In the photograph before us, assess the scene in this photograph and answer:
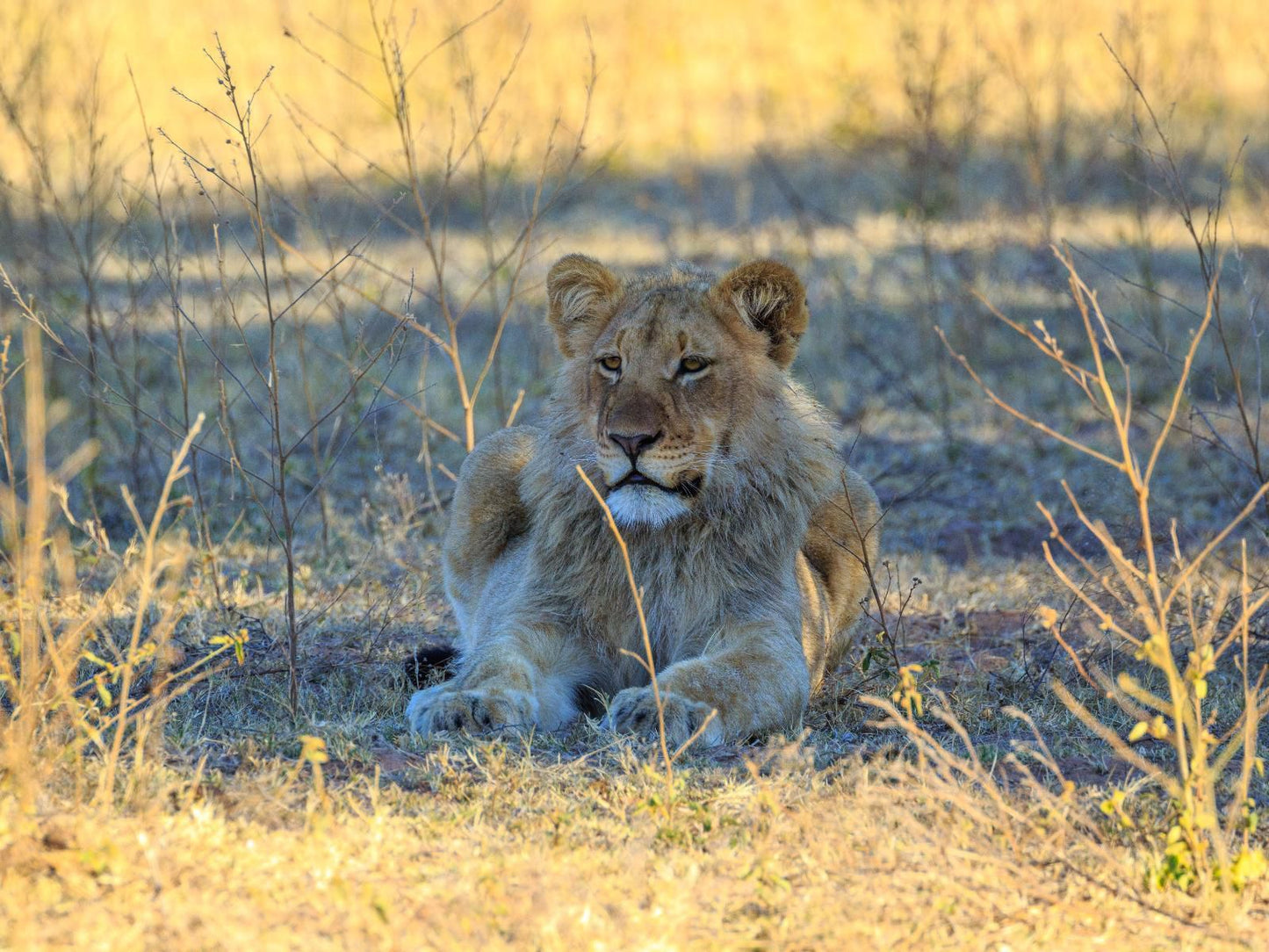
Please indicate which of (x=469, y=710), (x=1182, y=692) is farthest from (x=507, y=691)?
(x=1182, y=692)

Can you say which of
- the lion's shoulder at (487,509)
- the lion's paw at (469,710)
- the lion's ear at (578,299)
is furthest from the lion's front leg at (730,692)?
the lion's shoulder at (487,509)

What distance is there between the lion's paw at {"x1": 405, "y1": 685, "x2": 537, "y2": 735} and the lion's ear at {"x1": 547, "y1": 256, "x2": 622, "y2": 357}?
1.22 meters

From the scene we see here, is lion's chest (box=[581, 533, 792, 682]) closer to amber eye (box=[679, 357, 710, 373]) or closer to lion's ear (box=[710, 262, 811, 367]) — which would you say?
amber eye (box=[679, 357, 710, 373])

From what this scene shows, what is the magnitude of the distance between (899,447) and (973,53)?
392 cm

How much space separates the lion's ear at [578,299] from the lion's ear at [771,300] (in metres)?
0.36

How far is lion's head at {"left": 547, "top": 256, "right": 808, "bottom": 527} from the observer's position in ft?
14.4

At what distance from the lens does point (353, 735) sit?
4.05m

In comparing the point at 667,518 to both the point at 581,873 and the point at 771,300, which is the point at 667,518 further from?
the point at 581,873

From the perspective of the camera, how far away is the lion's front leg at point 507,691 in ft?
13.5

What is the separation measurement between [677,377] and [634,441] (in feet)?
1.03

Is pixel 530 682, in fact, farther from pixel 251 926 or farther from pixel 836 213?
pixel 836 213

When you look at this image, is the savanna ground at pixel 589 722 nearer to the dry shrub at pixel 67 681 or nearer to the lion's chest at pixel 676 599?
the dry shrub at pixel 67 681

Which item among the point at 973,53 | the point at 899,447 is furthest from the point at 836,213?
the point at 899,447

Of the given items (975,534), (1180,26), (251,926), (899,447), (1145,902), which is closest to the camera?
(251,926)
